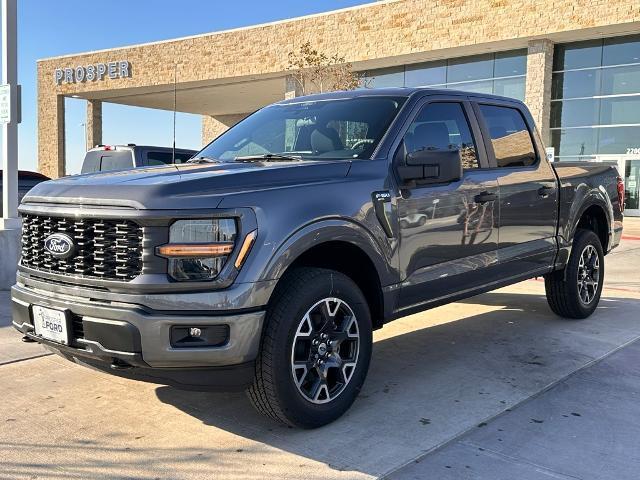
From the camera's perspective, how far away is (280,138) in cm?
459

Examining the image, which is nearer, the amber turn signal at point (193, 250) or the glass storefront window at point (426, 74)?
the amber turn signal at point (193, 250)

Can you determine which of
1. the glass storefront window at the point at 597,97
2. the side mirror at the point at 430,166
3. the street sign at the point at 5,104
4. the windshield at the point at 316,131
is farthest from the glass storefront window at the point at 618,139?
the side mirror at the point at 430,166

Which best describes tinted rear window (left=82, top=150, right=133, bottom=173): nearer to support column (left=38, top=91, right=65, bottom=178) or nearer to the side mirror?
the side mirror

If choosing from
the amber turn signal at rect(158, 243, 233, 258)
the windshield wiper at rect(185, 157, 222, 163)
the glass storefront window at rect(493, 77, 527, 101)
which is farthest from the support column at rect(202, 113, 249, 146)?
the amber turn signal at rect(158, 243, 233, 258)

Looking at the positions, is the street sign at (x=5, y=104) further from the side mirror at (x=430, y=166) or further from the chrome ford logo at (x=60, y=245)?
the side mirror at (x=430, y=166)

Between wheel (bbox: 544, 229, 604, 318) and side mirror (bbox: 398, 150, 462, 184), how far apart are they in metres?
2.56

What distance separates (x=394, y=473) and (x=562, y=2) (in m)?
21.2

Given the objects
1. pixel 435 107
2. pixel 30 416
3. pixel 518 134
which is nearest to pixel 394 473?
pixel 30 416

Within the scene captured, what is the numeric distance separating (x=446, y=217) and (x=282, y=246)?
1.48 meters

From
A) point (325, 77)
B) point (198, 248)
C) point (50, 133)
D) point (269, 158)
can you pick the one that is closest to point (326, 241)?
point (198, 248)

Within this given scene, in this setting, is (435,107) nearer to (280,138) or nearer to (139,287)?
(280,138)

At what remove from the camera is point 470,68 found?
24812 mm

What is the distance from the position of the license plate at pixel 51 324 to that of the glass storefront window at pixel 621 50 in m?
22.3

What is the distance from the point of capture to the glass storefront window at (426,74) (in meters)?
25.5
